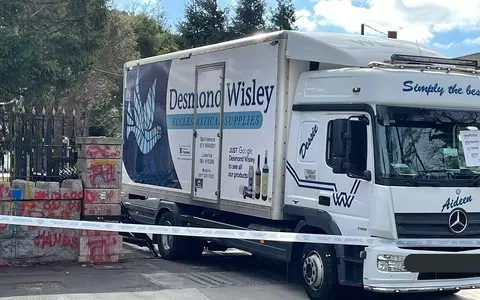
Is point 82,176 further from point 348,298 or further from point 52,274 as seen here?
point 348,298

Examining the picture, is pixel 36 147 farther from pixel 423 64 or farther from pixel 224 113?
pixel 423 64

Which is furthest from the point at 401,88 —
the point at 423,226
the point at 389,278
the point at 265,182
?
the point at 265,182

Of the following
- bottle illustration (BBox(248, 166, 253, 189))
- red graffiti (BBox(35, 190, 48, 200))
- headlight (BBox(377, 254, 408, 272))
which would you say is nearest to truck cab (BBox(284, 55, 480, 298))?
headlight (BBox(377, 254, 408, 272))

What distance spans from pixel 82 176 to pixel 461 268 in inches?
225

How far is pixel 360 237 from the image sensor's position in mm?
7445

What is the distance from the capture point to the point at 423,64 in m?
7.80

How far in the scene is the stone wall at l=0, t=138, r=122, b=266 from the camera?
31.4 feet

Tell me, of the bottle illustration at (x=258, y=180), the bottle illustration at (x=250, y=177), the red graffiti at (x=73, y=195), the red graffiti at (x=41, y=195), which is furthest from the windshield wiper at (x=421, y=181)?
the red graffiti at (x=41, y=195)

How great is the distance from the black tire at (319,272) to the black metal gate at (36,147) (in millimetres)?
4155

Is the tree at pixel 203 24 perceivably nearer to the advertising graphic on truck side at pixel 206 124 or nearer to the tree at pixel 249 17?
the tree at pixel 249 17

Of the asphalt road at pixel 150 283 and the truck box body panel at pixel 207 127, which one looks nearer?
the asphalt road at pixel 150 283

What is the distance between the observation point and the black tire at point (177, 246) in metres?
11.0

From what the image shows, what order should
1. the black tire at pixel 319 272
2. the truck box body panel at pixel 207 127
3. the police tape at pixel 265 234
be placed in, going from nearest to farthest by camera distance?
the police tape at pixel 265 234 → the black tire at pixel 319 272 → the truck box body panel at pixel 207 127

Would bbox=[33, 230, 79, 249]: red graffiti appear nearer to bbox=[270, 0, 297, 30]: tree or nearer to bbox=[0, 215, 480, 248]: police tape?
bbox=[0, 215, 480, 248]: police tape
